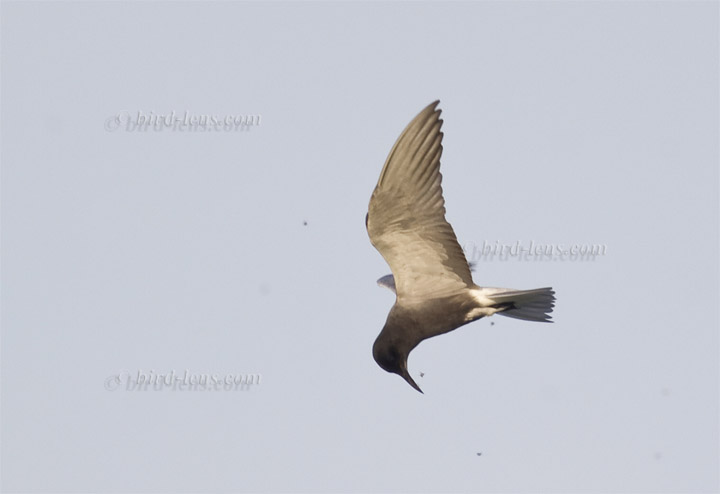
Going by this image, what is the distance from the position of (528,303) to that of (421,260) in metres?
1.82

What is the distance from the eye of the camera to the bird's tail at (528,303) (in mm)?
14047

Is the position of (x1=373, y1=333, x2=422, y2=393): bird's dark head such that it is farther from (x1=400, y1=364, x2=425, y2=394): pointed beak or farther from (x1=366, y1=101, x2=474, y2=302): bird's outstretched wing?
(x1=366, y1=101, x2=474, y2=302): bird's outstretched wing

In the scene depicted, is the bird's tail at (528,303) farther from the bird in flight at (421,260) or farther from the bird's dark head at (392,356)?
the bird's dark head at (392,356)

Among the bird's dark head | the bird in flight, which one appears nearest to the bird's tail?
the bird in flight

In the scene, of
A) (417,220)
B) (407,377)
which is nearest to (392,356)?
(407,377)

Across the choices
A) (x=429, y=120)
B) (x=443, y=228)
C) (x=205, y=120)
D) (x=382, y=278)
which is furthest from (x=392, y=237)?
(x=205, y=120)

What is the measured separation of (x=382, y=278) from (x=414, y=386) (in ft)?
10.5

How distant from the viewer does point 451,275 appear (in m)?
13.9

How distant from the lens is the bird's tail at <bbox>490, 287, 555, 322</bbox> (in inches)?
553

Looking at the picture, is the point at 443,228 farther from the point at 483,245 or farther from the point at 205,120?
the point at 205,120

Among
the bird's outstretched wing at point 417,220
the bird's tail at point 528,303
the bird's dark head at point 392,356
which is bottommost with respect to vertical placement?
the bird's dark head at point 392,356

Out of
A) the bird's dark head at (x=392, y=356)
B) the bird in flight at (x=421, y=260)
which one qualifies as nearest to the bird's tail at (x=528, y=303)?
the bird in flight at (x=421, y=260)

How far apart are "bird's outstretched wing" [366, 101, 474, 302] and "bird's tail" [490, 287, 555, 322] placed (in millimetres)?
537

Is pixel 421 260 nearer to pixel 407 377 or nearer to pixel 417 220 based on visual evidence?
pixel 417 220
